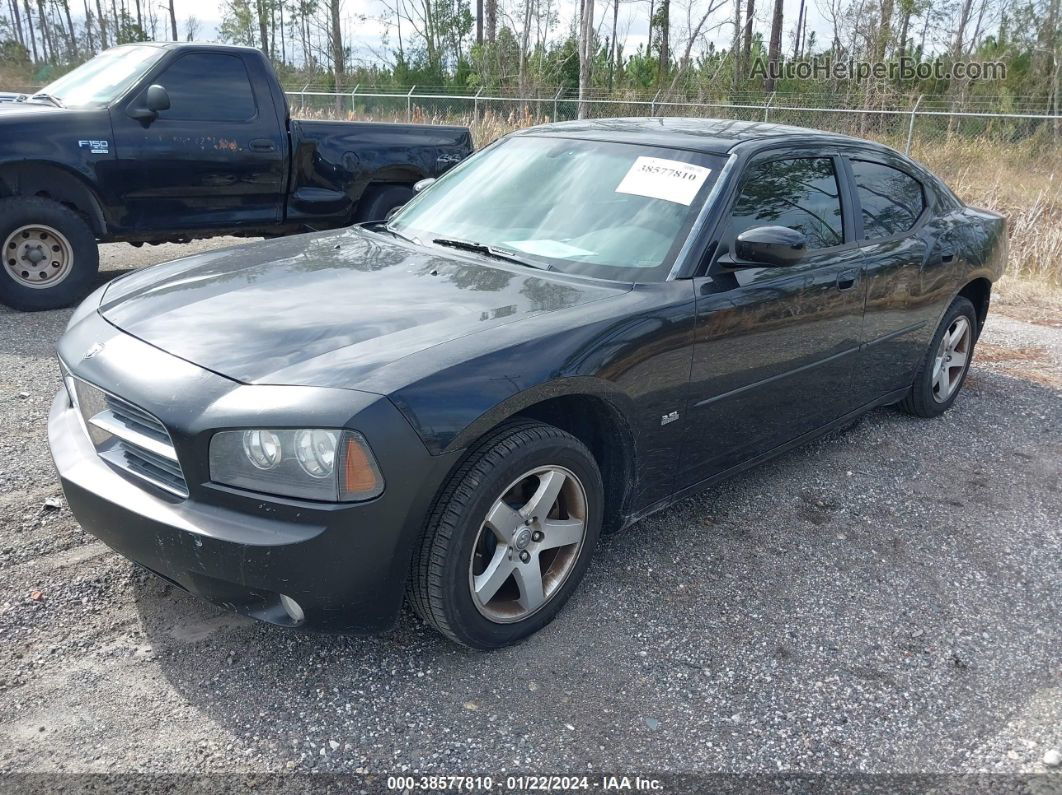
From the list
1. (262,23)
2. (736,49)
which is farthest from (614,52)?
(262,23)

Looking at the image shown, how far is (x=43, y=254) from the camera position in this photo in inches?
251

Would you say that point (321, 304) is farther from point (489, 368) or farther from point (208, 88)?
point (208, 88)

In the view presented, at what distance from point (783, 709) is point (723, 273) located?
5.23 ft

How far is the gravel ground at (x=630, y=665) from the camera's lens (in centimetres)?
238

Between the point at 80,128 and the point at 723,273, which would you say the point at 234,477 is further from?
the point at 80,128

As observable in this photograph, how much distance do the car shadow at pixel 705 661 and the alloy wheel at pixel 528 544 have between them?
0.17m

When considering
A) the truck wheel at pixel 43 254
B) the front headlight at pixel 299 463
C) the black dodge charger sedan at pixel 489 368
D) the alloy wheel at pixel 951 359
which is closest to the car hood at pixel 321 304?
the black dodge charger sedan at pixel 489 368

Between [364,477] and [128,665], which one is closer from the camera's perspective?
[364,477]

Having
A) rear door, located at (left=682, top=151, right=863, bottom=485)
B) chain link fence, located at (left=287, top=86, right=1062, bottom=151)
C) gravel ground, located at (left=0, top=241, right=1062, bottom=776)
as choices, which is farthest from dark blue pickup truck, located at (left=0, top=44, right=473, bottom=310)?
chain link fence, located at (left=287, top=86, right=1062, bottom=151)

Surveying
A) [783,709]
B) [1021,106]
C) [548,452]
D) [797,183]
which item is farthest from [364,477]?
[1021,106]

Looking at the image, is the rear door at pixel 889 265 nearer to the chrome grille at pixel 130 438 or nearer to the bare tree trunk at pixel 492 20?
the chrome grille at pixel 130 438

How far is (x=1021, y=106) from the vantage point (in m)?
25.0

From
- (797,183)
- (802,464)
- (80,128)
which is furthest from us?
(80,128)

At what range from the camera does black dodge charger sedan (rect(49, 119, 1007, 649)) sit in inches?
91.0
